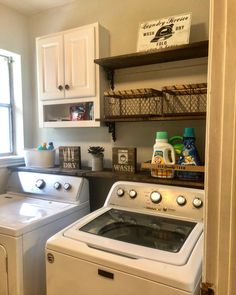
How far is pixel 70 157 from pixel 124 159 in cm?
50

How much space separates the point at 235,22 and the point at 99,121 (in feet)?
4.58

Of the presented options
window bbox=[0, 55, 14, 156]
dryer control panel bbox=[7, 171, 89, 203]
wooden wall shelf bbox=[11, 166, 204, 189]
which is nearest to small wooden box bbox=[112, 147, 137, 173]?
wooden wall shelf bbox=[11, 166, 204, 189]

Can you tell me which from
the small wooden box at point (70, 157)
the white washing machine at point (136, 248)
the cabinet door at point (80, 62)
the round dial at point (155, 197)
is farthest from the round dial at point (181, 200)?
the cabinet door at point (80, 62)

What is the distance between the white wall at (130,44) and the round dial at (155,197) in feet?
1.54

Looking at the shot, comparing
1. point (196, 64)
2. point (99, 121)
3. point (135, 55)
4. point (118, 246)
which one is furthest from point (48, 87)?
point (118, 246)

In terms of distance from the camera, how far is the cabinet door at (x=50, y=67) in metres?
1.97

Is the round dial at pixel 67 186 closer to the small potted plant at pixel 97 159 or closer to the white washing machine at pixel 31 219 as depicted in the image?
the white washing machine at pixel 31 219

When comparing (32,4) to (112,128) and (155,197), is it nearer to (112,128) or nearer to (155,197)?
(112,128)

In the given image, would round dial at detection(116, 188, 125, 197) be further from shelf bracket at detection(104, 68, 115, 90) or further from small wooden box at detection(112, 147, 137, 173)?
shelf bracket at detection(104, 68, 115, 90)

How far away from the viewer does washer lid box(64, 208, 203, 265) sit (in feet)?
3.46

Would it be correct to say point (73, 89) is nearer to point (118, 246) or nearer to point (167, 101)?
point (167, 101)

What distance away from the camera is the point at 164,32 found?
5.39ft

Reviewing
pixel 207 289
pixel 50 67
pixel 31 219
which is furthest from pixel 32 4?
pixel 207 289

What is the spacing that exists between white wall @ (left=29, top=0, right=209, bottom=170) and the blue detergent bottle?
0.22 m
